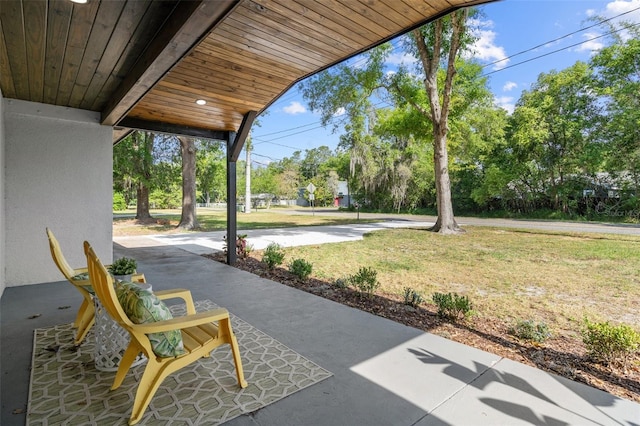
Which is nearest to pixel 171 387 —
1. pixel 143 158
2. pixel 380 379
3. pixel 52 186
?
pixel 380 379

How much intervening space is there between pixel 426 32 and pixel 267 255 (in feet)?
26.5

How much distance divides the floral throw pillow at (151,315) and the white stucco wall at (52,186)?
333 centimetres

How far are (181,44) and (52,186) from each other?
346 cm

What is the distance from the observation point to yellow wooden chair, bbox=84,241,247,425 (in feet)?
5.05

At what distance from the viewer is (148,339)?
159 centimetres

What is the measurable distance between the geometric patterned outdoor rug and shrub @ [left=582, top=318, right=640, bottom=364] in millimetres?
1975

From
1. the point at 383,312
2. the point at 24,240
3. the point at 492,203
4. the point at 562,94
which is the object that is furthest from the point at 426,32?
the point at 492,203

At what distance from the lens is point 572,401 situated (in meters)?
1.72

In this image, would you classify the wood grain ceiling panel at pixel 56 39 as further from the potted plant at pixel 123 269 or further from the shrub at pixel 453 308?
the shrub at pixel 453 308

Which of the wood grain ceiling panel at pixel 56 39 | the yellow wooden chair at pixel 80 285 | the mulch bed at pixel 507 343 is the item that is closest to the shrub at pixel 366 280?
the mulch bed at pixel 507 343

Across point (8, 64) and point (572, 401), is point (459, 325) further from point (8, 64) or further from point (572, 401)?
point (8, 64)

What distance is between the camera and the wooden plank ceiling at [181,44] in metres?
1.92

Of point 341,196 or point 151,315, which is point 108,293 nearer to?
point 151,315

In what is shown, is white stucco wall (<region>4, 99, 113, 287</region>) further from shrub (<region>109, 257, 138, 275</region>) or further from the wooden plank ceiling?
shrub (<region>109, 257, 138, 275</region>)
